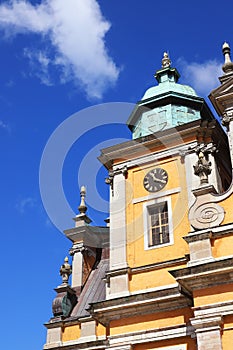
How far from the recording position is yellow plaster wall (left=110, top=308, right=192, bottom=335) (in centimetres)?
1686

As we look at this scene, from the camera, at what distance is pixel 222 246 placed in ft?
52.9

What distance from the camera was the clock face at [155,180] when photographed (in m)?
20.4

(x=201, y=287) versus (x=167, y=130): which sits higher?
(x=167, y=130)

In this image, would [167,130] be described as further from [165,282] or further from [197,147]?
[165,282]

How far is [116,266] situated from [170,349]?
3608mm

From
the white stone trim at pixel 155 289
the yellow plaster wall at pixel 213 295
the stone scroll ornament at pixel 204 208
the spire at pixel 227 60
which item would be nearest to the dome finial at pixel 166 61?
the spire at pixel 227 60

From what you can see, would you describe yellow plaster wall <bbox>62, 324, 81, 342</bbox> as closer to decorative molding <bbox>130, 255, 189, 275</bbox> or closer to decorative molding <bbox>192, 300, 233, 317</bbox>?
decorative molding <bbox>130, 255, 189, 275</bbox>

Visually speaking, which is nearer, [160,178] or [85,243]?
[160,178]

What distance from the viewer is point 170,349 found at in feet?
54.3

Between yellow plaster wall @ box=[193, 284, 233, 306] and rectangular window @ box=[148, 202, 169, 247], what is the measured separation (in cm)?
362

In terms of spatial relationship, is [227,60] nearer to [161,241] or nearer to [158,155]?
[158,155]

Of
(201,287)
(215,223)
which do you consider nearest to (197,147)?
(215,223)

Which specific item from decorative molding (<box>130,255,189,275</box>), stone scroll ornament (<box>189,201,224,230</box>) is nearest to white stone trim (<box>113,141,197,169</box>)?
stone scroll ornament (<box>189,201,224,230</box>)

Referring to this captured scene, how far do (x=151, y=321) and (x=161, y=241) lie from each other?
3.01m
